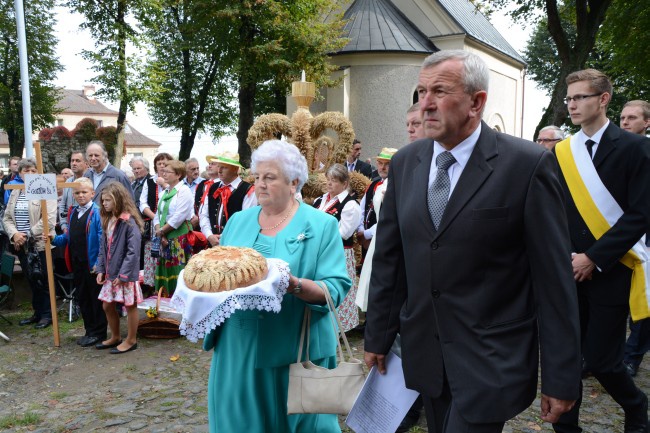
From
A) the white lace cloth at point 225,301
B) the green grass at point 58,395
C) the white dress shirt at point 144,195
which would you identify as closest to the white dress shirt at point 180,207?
the white dress shirt at point 144,195

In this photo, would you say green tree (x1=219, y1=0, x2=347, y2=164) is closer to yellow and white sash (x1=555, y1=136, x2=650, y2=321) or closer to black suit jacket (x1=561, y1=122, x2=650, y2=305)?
yellow and white sash (x1=555, y1=136, x2=650, y2=321)

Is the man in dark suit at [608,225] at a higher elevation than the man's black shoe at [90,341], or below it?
higher

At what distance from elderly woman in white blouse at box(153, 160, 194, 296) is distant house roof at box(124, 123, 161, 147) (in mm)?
80528

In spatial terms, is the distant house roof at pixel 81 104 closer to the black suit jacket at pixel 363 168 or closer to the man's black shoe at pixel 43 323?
the black suit jacket at pixel 363 168

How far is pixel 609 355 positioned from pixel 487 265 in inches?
73.5

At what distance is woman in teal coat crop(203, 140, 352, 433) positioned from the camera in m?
2.79

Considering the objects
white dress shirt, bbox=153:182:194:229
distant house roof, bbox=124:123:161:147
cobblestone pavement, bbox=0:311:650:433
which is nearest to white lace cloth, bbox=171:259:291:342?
cobblestone pavement, bbox=0:311:650:433

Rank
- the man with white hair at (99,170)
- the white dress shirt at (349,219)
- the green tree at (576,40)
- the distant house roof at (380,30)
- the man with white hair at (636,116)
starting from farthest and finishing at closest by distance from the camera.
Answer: the distant house roof at (380,30), the green tree at (576,40), the man with white hair at (99,170), the white dress shirt at (349,219), the man with white hair at (636,116)

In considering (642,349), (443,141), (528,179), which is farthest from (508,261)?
(642,349)

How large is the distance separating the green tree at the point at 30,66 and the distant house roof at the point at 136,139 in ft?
168

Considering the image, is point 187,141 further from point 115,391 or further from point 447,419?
point 447,419

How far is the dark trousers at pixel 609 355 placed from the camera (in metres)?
3.35

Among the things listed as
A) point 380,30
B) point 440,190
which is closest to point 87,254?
point 440,190

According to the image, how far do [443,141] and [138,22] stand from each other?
28655 millimetres
